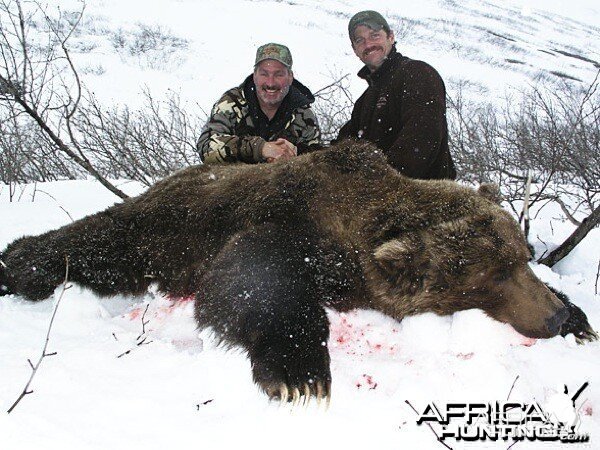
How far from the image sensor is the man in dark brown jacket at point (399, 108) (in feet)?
11.2

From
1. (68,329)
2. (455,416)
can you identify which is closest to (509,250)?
(455,416)

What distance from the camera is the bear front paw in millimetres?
1755

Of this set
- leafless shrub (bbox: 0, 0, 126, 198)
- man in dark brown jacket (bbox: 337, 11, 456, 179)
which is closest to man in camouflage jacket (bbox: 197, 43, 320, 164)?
man in dark brown jacket (bbox: 337, 11, 456, 179)

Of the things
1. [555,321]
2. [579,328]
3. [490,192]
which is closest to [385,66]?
[490,192]

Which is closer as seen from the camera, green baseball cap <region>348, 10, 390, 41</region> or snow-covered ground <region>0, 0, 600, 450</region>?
snow-covered ground <region>0, 0, 600, 450</region>

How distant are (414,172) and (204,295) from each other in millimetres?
1728

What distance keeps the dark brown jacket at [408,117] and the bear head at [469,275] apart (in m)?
1.06

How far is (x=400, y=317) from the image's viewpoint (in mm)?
2393

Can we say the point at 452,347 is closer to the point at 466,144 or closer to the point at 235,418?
the point at 235,418

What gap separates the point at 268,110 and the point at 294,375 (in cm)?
296

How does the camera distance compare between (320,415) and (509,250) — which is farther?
(509,250)

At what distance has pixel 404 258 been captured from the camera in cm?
234

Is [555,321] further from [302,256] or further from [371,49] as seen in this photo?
[371,49]

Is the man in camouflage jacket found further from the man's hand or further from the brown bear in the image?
the brown bear
